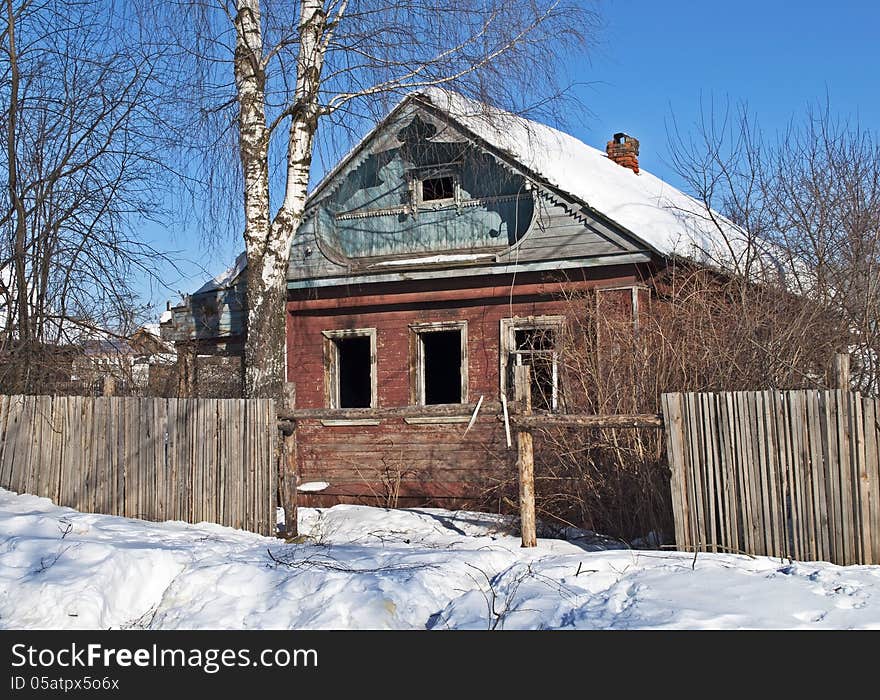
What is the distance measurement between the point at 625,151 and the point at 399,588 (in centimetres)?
1641

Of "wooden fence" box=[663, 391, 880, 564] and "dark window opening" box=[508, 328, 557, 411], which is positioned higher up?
"dark window opening" box=[508, 328, 557, 411]

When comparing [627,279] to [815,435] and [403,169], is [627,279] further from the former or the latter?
[815,435]

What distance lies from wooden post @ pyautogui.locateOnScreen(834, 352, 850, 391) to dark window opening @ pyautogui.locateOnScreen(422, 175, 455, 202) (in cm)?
784

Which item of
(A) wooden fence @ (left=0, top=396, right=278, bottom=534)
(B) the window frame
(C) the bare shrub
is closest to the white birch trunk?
(A) wooden fence @ (left=0, top=396, right=278, bottom=534)

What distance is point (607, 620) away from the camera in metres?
5.15

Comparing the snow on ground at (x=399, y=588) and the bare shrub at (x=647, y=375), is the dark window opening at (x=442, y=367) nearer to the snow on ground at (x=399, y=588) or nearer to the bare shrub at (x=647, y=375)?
the bare shrub at (x=647, y=375)

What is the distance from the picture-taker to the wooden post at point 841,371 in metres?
6.63

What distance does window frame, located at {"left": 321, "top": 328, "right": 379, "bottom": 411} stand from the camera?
525 inches

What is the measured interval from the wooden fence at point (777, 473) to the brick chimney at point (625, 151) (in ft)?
46.3

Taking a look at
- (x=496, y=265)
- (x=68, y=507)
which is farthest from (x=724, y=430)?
(x=68, y=507)

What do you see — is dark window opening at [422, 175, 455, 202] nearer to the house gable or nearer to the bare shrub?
the house gable

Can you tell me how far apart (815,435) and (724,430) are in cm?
68

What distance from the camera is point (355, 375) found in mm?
19141

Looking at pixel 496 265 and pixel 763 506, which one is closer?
pixel 763 506
